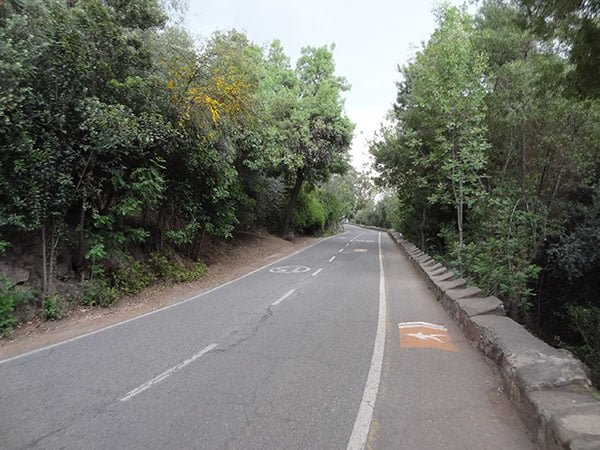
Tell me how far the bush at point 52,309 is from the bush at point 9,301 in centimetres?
31

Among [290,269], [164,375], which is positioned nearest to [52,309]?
[164,375]

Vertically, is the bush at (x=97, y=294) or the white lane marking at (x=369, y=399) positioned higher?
the white lane marking at (x=369, y=399)

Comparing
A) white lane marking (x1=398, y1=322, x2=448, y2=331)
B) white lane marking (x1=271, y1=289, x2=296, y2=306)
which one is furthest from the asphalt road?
white lane marking (x1=271, y1=289, x2=296, y2=306)

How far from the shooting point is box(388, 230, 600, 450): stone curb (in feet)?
8.66

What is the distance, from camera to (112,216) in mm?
9070

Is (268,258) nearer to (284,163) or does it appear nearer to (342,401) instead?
(284,163)

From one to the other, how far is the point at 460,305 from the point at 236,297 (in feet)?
17.1

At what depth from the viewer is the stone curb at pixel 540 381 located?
2641 millimetres

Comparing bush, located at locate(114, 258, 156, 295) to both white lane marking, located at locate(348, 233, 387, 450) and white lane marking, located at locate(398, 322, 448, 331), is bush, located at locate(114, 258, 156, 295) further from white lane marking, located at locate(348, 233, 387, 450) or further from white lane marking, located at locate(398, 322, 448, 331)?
white lane marking, located at locate(398, 322, 448, 331)

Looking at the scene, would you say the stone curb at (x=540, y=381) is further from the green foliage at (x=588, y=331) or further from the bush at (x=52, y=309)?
the bush at (x=52, y=309)

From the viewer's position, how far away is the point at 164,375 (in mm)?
4344

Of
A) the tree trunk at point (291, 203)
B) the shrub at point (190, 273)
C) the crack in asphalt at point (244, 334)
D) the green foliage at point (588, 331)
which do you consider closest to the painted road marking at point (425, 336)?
the crack in asphalt at point (244, 334)

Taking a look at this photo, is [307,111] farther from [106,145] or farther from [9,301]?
[9,301]

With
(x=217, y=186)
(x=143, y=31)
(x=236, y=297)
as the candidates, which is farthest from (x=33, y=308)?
(x=143, y=31)
